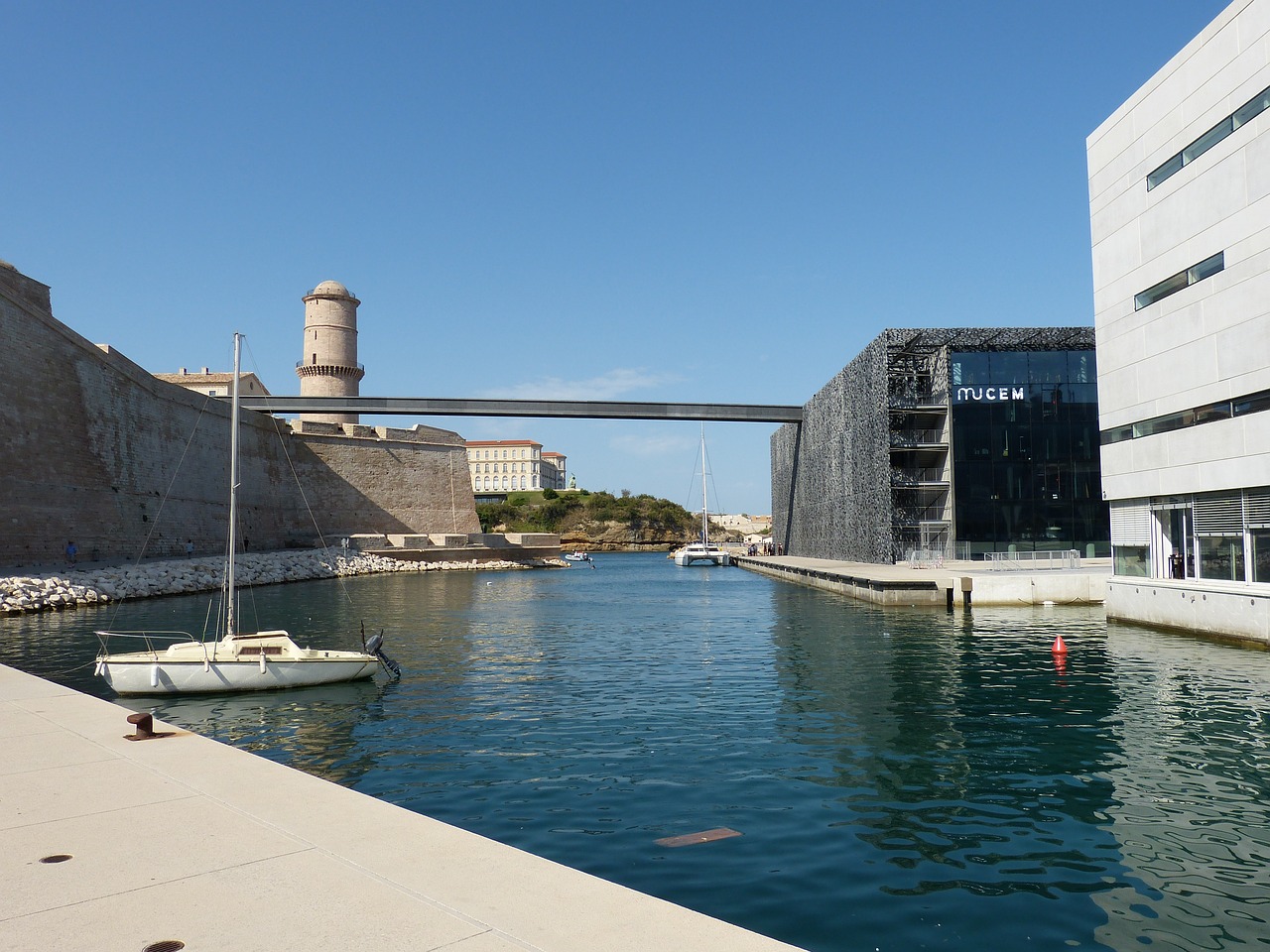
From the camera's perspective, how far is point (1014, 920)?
657 cm

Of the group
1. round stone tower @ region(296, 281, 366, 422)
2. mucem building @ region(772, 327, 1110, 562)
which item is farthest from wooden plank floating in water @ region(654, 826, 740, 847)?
round stone tower @ region(296, 281, 366, 422)

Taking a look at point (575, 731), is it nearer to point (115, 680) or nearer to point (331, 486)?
point (115, 680)

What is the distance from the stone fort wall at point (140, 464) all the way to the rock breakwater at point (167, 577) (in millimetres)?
2365

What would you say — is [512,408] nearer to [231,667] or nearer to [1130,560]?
[1130,560]

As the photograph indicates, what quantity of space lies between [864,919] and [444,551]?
70.5 meters

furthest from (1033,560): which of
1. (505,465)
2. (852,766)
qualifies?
(505,465)

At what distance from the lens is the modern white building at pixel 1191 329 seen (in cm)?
1983

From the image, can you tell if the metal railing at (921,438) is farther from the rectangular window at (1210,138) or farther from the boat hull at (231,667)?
the boat hull at (231,667)

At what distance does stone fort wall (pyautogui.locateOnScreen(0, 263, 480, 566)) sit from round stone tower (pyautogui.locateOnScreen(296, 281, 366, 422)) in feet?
27.7

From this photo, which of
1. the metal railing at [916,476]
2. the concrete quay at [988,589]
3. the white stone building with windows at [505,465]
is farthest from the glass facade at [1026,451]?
the white stone building with windows at [505,465]

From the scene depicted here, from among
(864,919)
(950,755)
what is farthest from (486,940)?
(950,755)

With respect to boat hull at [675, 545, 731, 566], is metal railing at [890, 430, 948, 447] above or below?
above

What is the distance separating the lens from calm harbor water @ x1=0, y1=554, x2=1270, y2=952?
6.95 metres

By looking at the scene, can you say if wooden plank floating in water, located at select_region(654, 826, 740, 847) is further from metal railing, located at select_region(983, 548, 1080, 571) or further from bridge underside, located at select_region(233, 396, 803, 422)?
bridge underside, located at select_region(233, 396, 803, 422)
